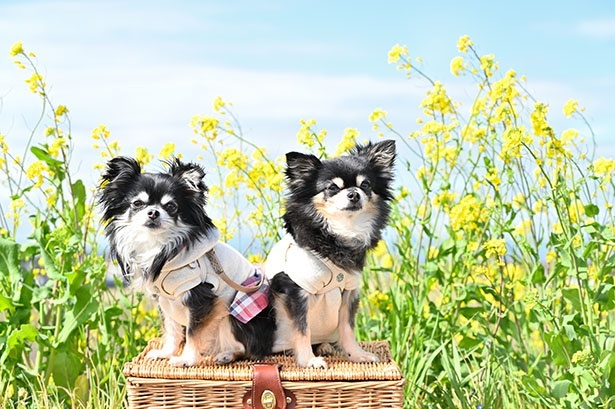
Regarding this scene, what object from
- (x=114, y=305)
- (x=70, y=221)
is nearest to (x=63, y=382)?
(x=114, y=305)

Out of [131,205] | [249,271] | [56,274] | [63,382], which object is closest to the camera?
[131,205]

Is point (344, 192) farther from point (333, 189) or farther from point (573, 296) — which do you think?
point (573, 296)

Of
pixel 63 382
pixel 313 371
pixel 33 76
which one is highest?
pixel 33 76

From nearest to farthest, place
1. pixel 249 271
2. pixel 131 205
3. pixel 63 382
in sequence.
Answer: pixel 131 205, pixel 249 271, pixel 63 382

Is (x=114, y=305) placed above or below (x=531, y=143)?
below

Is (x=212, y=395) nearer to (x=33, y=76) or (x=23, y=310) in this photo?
(x=23, y=310)

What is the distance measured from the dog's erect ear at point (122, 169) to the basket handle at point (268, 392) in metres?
0.77

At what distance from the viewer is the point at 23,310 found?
367cm

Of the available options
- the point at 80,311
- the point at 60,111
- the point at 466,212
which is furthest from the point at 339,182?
the point at 60,111

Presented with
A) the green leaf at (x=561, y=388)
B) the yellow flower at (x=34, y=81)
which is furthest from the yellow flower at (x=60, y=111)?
the green leaf at (x=561, y=388)

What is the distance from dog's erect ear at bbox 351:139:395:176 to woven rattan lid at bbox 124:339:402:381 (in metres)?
0.68

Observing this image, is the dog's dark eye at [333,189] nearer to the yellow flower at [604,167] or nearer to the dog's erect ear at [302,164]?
the dog's erect ear at [302,164]

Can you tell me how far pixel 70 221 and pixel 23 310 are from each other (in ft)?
1.42

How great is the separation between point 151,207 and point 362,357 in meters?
0.91
